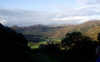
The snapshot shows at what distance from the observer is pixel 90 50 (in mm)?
30016

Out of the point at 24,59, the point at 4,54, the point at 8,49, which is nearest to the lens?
the point at 4,54

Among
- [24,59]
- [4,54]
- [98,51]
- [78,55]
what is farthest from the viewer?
[78,55]

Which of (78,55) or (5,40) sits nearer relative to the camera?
(5,40)

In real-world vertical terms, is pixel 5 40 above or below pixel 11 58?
above

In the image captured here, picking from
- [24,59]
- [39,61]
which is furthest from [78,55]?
[24,59]

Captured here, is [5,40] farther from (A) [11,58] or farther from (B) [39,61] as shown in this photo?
(B) [39,61]

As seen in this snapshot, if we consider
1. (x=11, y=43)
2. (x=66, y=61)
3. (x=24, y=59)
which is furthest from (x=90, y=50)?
(x=11, y=43)

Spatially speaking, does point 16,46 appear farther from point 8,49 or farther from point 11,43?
point 8,49

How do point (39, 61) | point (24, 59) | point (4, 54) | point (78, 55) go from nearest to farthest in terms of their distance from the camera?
point (4, 54) → point (24, 59) → point (39, 61) → point (78, 55)

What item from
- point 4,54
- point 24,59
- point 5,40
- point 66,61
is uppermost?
point 5,40

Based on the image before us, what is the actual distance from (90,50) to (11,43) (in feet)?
53.0

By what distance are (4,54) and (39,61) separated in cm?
878

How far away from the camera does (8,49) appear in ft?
67.4

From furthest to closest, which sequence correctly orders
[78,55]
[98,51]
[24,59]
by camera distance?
[78,55]
[24,59]
[98,51]
